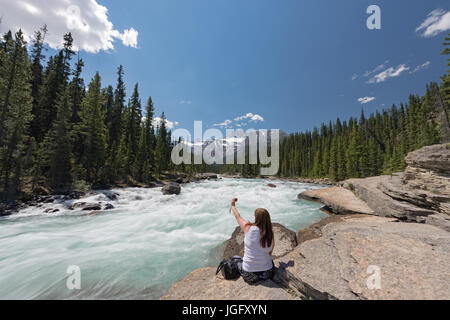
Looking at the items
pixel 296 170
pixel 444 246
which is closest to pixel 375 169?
pixel 296 170

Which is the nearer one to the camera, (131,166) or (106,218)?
(106,218)

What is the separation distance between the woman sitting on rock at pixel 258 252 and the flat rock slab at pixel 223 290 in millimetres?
159

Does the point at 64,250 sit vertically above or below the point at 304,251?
below

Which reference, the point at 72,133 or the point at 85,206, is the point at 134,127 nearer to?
the point at 72,133

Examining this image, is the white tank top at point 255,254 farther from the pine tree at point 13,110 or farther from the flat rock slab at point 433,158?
the pine tree at point 13,110

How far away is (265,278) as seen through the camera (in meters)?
3.40

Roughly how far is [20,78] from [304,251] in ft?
93.2

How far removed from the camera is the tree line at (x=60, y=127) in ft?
50.5

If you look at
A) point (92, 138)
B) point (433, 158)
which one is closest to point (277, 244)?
point (433, 158)

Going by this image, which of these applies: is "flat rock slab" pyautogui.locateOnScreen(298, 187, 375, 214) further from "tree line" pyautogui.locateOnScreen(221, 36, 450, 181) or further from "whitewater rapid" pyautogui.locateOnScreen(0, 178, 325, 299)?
"tree line" pyautogui.locateOnScreen(221, 36, 450, 181)

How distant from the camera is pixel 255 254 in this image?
10.8 feet

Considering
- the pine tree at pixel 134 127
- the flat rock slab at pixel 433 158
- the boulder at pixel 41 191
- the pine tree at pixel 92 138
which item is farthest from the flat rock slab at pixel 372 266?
the pine tree at pixel 134 127

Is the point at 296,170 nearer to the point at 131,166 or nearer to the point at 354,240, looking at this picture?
the point at 131,166

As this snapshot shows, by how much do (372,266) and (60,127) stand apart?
1095 inches
